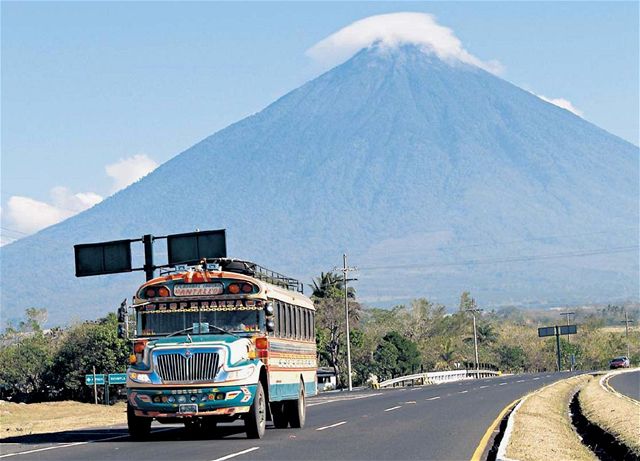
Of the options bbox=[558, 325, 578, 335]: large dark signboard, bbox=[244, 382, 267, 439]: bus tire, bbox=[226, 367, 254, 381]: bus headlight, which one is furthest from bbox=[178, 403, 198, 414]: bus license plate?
bbox=[558, 325, 578, 335]: large dark signboard

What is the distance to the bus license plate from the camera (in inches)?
1005

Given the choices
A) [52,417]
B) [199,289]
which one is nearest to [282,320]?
[199,289]

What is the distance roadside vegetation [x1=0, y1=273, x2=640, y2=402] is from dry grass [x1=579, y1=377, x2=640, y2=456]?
41.5 m

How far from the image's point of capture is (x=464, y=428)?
2991 centimetres

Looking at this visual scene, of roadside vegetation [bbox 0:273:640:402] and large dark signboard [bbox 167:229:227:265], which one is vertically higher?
large dark signboard [bbox 167:229:227:265]

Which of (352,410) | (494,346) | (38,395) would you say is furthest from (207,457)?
(494,346)

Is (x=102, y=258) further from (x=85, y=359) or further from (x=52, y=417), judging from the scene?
(x=85, y=359)

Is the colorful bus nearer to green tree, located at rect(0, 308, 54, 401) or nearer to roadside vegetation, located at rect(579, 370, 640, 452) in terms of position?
roadside vegetation, located at rect(579, 370, 640, 452)

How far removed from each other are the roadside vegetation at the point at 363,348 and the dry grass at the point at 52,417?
2726 centimetres

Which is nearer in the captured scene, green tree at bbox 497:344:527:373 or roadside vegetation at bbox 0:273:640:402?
roadside vegetation at bbox 0:273:640:402

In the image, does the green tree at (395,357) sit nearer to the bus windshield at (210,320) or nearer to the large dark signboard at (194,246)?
the large dark signboard at (194,246)

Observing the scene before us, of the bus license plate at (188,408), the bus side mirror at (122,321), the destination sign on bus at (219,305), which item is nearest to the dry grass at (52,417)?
the bus side mirror at (122,321)

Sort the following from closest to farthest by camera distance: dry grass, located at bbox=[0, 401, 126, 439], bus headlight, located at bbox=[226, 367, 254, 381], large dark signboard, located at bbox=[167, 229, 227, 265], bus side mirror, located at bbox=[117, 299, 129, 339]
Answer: bus headlight, located at bbox=[226, 367, 254, 381], bus side mirror, located at bbox=[117, 299, 129, 339], dry grass, located at bbox=[0, 401, 126, 439], large dark signboard, located at bbox=[167, 229, 227, 265]

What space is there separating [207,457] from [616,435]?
9718 mm
